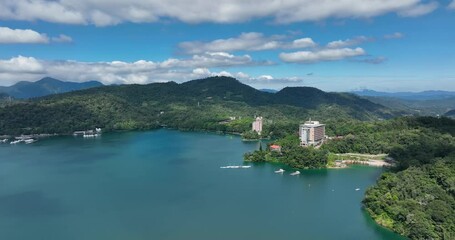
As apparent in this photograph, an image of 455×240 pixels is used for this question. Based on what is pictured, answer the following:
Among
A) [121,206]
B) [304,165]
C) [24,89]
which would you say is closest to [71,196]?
[121,206]

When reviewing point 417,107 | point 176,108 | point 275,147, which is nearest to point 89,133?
point 176,108

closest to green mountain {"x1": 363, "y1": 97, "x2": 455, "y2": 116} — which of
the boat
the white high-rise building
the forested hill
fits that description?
the forested hill

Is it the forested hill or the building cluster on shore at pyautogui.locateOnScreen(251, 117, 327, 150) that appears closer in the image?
the building cluster on shore at pyautogui.locateOnScreen(251, 117, 327, 150)

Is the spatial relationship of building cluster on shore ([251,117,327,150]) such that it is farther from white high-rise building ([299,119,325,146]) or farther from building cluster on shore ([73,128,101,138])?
building cluster on shore ([73,128,101,138])

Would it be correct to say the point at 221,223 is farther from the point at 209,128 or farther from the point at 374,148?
the point at 209,128

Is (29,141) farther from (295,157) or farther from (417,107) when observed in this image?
(417,107)

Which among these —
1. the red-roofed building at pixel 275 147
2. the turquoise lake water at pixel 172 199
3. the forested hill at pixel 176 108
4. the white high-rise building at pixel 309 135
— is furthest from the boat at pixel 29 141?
Answer: the white high-rise building at pixel 309 135
